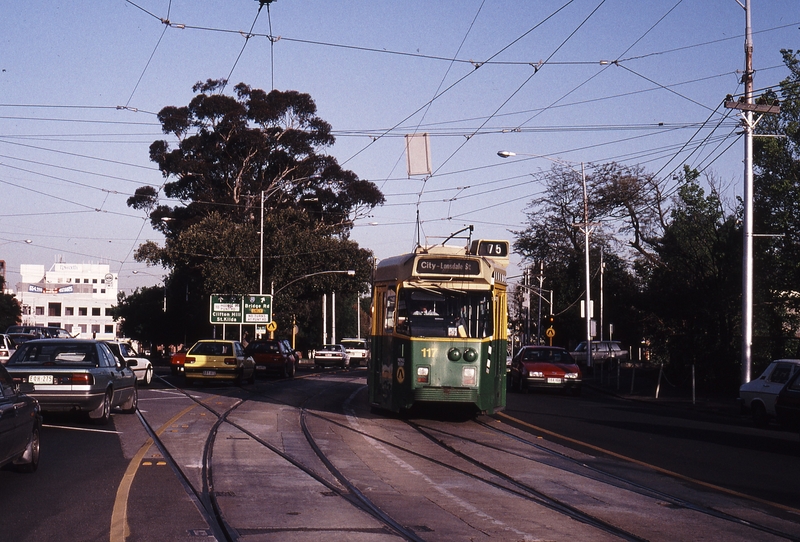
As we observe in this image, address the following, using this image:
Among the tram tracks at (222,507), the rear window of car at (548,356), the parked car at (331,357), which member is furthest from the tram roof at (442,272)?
the parked car at (331,357)

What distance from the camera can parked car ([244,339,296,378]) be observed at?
39.0 meters

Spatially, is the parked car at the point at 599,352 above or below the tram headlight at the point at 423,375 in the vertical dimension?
below

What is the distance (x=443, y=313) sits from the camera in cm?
1747

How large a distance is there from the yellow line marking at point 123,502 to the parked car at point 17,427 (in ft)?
3.45

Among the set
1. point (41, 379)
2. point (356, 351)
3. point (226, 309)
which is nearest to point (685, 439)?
point (41, 379)

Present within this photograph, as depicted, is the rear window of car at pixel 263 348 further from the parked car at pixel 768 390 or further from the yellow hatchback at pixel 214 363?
the parked car at pixel 768 390

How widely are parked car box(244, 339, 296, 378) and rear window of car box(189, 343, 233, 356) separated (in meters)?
7.14

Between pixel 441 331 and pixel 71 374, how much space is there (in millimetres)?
6399

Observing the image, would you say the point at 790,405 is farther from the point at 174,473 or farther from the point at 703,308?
the point at 703,308

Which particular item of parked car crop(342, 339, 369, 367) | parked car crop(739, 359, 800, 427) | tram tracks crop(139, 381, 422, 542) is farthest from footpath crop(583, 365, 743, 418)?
parked car crop(342, 339, 369, 367)

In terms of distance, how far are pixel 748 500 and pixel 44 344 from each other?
38.4ft

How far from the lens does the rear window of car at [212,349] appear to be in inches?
1221

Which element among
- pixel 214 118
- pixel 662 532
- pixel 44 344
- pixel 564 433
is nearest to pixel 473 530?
pixel 662 532

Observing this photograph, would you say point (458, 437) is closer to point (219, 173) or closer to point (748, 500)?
point (748, 500)
